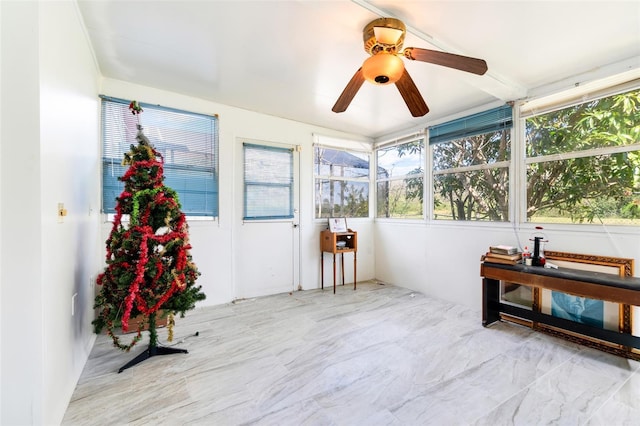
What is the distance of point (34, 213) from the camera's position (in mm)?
1286

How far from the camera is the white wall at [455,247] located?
2.47 meters

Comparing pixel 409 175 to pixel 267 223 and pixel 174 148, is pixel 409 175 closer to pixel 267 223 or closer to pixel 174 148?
pixel 267 223

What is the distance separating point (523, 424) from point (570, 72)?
3.01 metres

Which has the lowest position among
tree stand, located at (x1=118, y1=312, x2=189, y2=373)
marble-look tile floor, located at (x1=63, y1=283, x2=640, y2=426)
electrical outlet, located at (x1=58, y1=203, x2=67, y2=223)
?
marble-look tile floor, located at (x1=63, y1=283, x2=640, y2=426)

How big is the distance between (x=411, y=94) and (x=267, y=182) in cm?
238

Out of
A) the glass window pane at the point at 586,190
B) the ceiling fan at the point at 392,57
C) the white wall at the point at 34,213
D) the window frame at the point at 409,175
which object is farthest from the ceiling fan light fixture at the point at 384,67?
the window frame at the point at 409,175

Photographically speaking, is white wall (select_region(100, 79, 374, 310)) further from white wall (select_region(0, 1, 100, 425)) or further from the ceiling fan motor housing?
the ceiling fan motor housing

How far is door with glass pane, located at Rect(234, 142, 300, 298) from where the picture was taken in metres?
3.70

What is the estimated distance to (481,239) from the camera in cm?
332

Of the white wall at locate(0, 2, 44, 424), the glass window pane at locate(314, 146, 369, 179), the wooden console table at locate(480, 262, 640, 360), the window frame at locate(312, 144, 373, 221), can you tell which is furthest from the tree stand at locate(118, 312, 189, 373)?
the wooden console table at locate(480, 262, 640, 360)

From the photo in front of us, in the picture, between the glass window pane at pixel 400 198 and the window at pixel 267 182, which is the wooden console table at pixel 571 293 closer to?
the glass window pane at pixel 400 198

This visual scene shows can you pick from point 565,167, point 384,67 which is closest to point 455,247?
point 565,167

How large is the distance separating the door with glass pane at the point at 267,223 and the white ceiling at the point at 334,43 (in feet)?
3.16

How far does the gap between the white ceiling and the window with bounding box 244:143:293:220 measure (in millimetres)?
877
